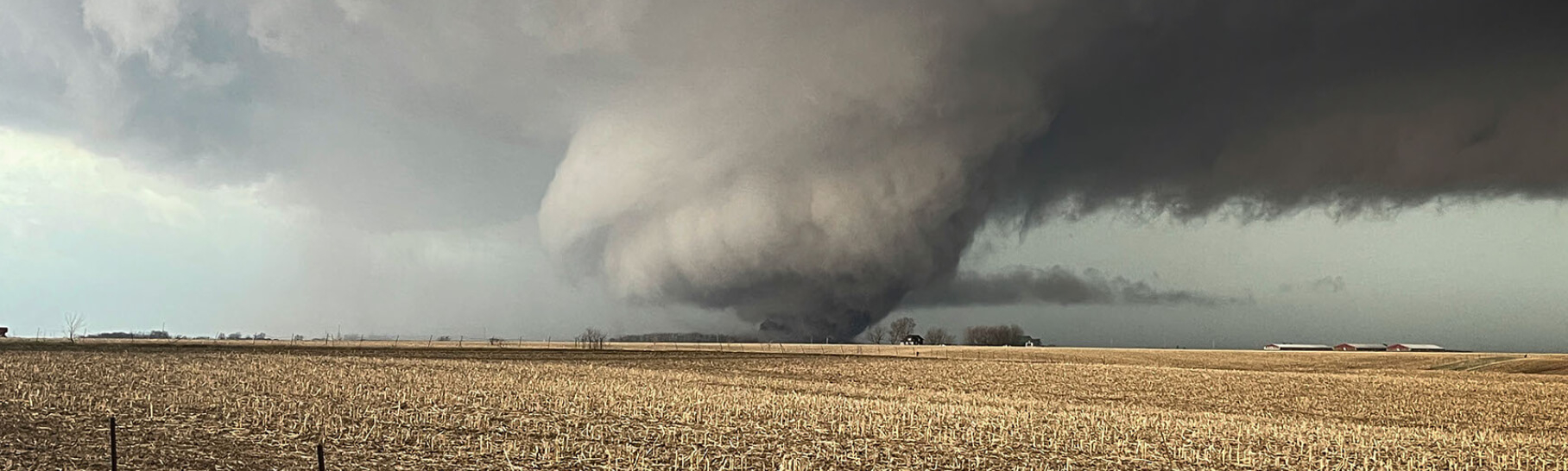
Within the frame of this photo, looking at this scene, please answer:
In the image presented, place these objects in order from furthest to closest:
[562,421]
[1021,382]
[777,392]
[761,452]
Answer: [1021,382] → [777,392] → [562,421] → [761,452]

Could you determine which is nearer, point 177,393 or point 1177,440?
point 1177,440

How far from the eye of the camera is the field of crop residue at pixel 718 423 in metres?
22.3

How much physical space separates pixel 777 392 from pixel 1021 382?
22.0m

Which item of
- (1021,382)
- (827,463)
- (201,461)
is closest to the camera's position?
(201,461)

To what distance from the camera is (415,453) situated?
22.2 m

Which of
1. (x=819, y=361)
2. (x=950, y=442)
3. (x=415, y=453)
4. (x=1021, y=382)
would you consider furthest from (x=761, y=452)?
(x=819, y=361)

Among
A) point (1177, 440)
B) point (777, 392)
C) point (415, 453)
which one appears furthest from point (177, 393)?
point (1177, 440)

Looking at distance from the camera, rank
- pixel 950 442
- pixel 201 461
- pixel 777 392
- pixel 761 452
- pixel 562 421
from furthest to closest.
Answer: pixel 777 392 < pixel 562 421 < pixel 950 442 < pixel 761 452 < pixel 201 461

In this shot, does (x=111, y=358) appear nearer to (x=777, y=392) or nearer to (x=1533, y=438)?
(x=777, y=392)

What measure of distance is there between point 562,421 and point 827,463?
1085 cm

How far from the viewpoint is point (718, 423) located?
29.8 metres

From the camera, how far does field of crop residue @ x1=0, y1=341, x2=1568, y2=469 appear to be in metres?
22.3

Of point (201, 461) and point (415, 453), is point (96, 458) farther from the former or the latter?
point (415, 453)

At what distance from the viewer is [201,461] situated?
20359mm
